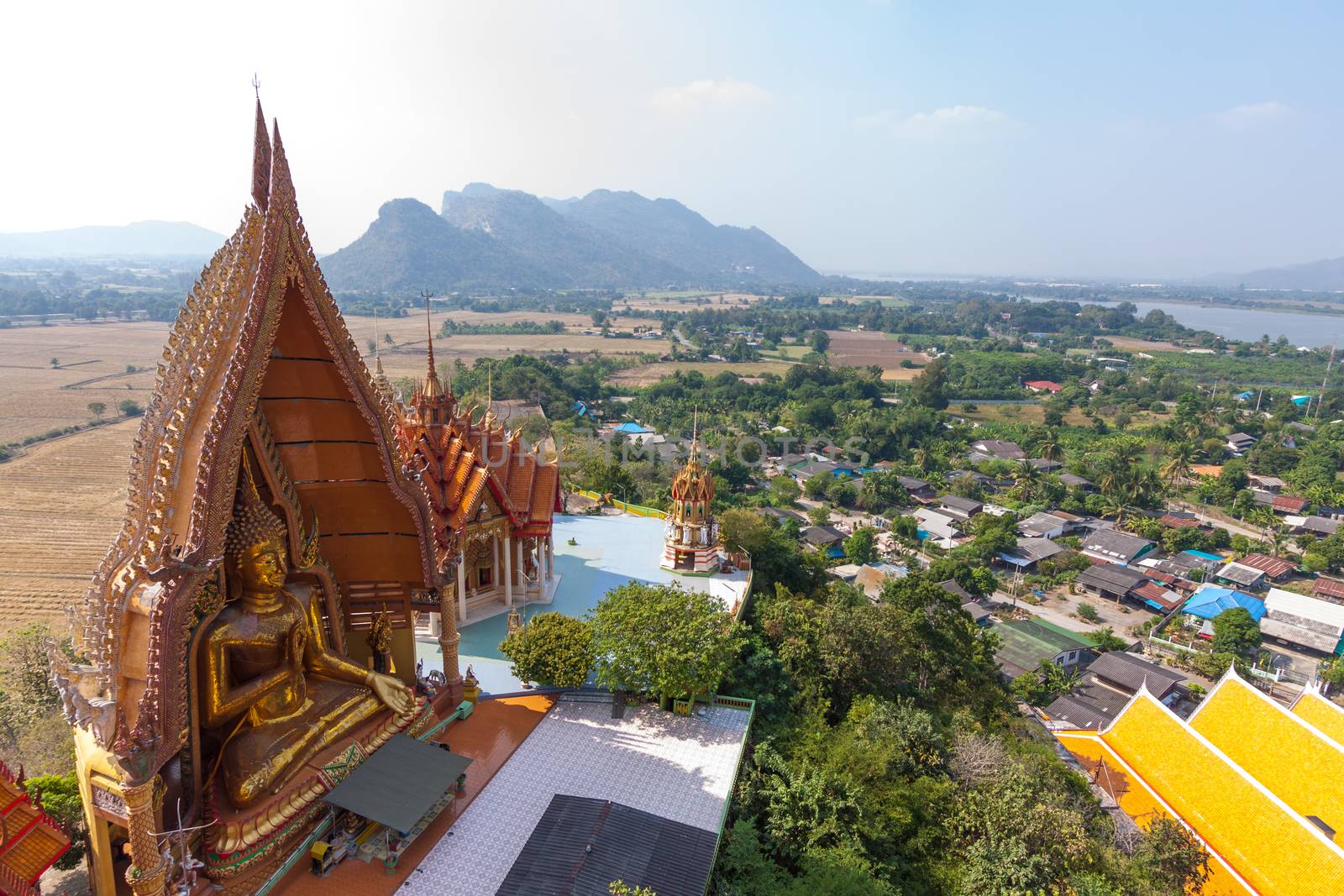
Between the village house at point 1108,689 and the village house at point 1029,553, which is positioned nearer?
the village house at point 1108,689

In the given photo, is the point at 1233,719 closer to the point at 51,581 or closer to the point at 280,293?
the point at 280,293

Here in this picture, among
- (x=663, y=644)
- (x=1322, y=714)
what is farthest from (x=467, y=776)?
(x=1322, y=714)

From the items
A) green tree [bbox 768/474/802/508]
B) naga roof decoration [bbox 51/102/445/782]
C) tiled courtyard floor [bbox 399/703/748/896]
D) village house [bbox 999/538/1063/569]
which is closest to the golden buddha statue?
naga roof decoration [bbox 51/102/445/782]

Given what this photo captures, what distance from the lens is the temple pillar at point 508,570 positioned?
1830 centimetres

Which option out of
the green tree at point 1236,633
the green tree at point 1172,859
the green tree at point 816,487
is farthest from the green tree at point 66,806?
the green tree at point 816,487

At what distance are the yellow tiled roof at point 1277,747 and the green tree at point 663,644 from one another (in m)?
13.0

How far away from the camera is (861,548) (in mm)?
41219

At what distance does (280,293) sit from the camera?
9.52m

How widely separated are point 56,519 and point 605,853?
1829 inches

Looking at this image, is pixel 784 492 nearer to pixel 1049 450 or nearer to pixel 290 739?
pixel 1049 450

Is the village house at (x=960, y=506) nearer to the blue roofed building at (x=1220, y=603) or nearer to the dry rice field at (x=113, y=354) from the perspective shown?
the blue roofed building at (x=1220, y=603)

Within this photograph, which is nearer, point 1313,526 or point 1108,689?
point 1108,689

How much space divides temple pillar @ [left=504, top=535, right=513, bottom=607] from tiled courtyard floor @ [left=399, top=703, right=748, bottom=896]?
15.4ft

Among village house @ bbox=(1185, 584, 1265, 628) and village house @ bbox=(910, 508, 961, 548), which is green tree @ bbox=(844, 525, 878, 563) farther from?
village house @ bbox=(1185, 584, 1265, 628)
